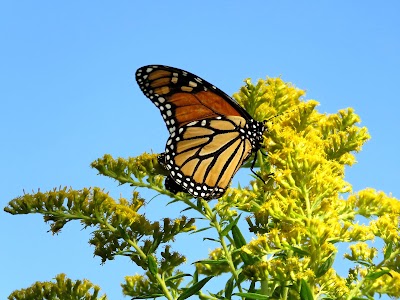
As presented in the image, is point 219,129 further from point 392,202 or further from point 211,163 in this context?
point 392,202

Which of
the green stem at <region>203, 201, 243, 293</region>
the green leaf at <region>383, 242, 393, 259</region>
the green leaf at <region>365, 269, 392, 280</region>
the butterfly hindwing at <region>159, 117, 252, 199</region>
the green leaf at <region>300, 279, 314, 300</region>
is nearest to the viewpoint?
the green leaf at <region>300, 279, 314, 300</region>

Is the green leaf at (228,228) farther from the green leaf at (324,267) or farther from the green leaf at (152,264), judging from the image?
the green leaf at (324,267)

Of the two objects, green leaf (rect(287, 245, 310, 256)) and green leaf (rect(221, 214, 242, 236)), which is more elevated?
green leaf (rect(221, 214, 242, 236))

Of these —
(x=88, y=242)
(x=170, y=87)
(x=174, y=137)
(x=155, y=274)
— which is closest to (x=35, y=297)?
(x=88, y=242)

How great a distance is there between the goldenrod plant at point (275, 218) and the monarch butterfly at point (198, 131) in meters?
0.17

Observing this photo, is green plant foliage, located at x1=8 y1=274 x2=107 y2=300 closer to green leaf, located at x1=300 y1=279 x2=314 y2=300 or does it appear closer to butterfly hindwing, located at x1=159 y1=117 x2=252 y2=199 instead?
butterfly hindwing, located at x1=159 y1=117 x2=252 y2=199

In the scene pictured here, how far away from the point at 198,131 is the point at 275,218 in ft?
4.25

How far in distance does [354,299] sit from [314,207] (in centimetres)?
86

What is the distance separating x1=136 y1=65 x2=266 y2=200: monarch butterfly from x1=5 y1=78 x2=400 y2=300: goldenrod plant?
17 centimetres

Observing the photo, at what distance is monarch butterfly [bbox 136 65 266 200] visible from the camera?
5895 millimetres

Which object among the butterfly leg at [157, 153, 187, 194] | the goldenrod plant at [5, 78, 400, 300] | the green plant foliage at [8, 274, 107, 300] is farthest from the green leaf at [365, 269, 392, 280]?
the green plant foliage at [8, 274, 107, 300]

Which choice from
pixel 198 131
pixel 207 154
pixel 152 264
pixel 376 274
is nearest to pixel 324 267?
pixel 376 274

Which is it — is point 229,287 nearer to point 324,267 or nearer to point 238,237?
point 238,237

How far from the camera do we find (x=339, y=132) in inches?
231
